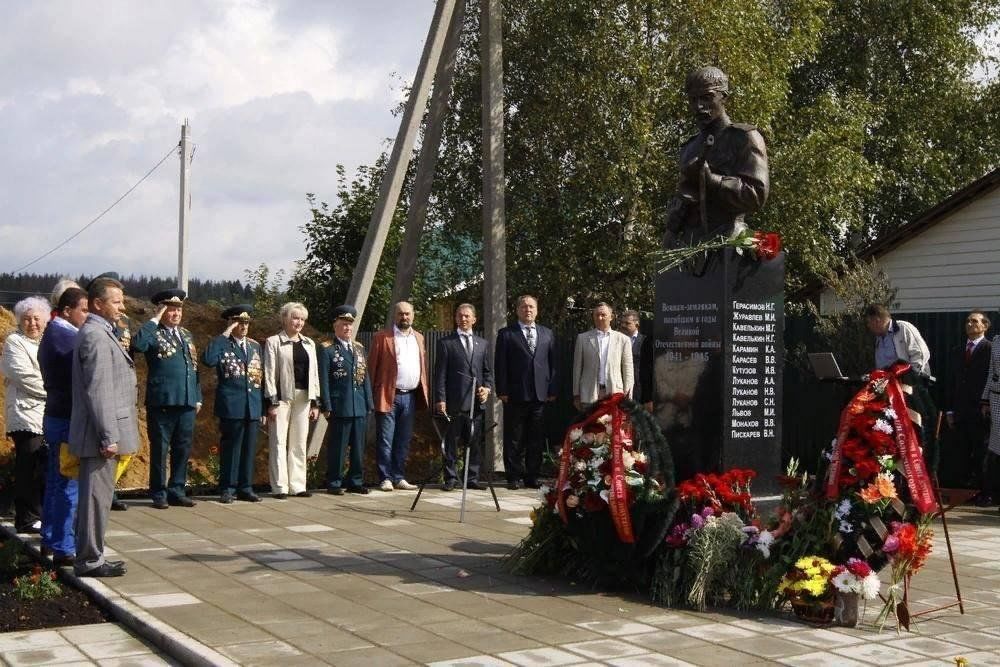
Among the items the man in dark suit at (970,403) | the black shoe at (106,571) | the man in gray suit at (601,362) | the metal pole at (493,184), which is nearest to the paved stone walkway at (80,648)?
the black shoe at (106,571)

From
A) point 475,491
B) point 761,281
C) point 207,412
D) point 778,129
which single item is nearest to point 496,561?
point 761,281

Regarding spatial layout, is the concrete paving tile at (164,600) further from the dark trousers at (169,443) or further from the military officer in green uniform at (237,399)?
the military officer in green uniform at (237,399)

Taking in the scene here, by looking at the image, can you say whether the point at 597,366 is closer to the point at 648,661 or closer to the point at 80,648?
the point at 648,661

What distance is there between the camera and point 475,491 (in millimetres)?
11672

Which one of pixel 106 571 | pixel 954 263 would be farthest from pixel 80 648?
pixel 954 263

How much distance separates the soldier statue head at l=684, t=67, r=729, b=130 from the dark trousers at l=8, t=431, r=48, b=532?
17.3ft

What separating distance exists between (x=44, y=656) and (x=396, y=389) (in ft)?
21.1

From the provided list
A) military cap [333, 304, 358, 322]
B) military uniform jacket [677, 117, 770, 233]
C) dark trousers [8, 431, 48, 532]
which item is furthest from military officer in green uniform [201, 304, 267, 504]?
military uniform jacket [677, 117, 770, 233]

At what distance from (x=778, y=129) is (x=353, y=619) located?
55.8 feet

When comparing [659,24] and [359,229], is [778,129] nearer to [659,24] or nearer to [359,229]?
[659,24]

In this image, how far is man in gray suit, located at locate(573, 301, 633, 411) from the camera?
1150 cm

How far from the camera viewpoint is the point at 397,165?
44.6 ft

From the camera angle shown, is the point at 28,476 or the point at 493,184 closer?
the point at 28,476

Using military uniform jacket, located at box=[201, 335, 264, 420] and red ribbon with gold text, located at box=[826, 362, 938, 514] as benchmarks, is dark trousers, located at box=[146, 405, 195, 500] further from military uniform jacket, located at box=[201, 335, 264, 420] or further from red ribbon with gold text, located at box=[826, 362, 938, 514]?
red ribbon with gold text, located at box=[826, 362, 938, 514]
